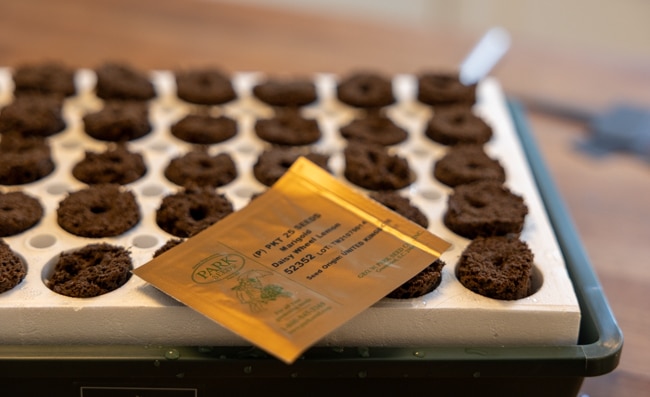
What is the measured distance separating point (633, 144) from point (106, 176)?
2.38 ft

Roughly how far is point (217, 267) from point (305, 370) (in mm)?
107

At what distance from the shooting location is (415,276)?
2.18ft

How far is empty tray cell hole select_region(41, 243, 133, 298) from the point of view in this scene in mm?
656

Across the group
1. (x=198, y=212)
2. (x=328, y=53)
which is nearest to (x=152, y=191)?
(x=198, y=212)

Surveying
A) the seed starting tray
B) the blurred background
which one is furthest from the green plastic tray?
the blurred background

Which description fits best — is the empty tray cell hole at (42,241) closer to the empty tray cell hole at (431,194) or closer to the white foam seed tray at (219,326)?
the white foam seed tray at (219,326)

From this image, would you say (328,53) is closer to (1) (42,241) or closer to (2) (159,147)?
(2) (159,147)

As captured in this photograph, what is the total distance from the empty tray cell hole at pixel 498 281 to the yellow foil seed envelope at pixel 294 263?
0.03 meters

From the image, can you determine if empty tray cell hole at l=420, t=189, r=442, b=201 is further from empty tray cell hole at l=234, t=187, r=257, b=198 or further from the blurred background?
the blurred background

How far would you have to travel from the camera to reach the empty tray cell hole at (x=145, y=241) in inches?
28.7

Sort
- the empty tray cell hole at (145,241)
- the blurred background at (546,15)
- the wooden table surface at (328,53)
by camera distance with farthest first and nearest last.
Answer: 1. the blurred background at (546,15)
2. the wooden table surface at (328,53)
3. the empty tray cell hole at (145,241)

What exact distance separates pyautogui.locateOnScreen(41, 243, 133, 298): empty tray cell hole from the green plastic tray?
1.8 inches

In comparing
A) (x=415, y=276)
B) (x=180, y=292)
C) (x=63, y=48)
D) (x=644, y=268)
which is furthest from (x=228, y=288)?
(x=63, y=48)

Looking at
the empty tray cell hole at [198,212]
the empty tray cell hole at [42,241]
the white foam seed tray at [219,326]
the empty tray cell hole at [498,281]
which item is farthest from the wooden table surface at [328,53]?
the empty tray cell hole at [42,241]
